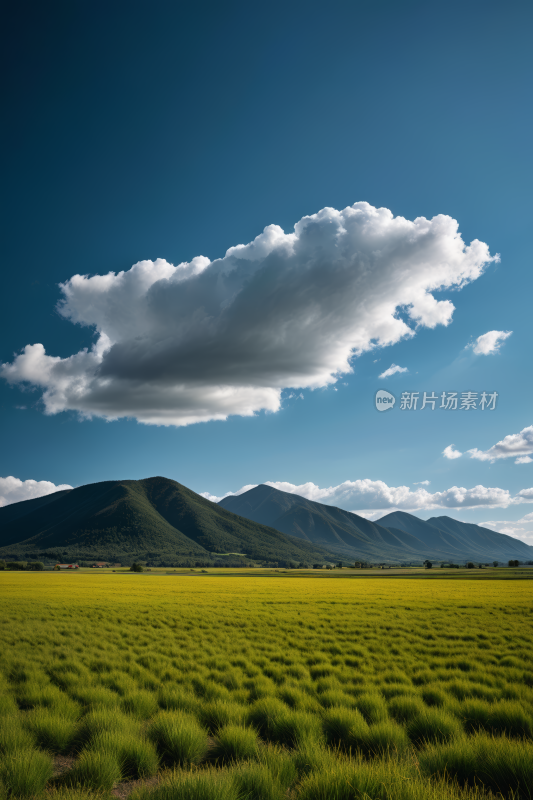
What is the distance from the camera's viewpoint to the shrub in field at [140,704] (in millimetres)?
8414

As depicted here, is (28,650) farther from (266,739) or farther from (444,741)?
(444,741)

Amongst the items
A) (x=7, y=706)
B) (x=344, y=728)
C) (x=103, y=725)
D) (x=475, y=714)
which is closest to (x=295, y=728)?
(x=344, y=728)

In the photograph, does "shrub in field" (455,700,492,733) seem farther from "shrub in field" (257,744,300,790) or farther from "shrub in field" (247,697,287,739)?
"shrub in field" (257,744,300,790)

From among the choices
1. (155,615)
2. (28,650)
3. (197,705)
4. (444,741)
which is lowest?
(155,615)

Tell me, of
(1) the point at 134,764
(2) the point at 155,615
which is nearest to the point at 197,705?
(1) the point at 134,764

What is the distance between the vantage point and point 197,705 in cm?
886

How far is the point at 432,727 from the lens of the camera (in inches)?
289

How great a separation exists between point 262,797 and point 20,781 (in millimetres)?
3052

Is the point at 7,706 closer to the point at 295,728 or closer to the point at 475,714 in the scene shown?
the point at 295,728

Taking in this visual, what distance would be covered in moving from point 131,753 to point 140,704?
8.76 ft

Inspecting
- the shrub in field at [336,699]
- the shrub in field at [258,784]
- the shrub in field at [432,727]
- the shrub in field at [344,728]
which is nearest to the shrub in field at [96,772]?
the shrub in field at [258,784]

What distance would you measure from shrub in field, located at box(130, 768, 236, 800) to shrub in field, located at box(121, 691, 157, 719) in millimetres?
4279

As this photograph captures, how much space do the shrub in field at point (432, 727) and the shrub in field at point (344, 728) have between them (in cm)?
86

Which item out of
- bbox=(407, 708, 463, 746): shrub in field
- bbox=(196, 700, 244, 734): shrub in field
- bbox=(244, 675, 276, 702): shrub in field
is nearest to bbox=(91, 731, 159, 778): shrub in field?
bbox=(196, 700, 244, 734): shrub in field
